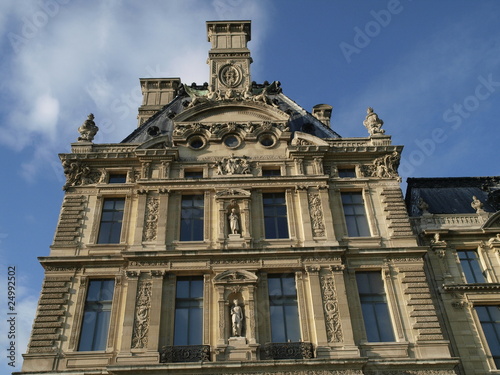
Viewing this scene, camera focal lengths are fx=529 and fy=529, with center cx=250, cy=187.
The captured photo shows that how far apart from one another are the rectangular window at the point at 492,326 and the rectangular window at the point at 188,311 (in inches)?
474

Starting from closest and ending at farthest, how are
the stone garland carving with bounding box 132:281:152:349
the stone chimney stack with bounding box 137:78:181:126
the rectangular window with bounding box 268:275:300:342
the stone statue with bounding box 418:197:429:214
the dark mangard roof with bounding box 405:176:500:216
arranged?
1. the stone garland carving with bounding box 132:281:152:349
2. the rectangular window with bounding box 268:275:300:342
3. the stone statue with bounding box 418:197:429:214
4. the dark mangard roof with bounding box 405:176:500:216
5. the stone chimney stack with bounding box 137:78:181:126

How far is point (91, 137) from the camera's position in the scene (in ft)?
89.4

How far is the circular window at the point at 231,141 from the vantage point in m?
26.8

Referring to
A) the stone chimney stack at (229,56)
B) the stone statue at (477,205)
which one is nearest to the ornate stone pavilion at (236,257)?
the stone chimney stack at (229,56)

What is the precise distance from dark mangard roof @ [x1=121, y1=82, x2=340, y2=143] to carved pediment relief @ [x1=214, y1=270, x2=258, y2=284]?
9359mm

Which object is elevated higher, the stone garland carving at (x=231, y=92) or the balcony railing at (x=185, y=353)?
the stone garland carving at (x=231, y=92)

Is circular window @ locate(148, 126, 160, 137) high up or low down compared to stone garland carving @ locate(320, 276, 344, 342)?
up

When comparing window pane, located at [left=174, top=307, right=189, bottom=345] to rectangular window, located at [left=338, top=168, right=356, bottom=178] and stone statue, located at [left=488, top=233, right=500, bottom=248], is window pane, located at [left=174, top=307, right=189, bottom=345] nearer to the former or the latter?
rectangular window, located at [left=338, top=168, right=356, bottom=178]

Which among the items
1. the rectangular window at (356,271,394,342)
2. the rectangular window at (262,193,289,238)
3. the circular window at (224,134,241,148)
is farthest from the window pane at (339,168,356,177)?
the rectangular window at (356,271,394,342)

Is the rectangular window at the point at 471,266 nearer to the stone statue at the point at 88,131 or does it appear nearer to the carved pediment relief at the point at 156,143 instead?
the carved pediment relief at the point at 156,143

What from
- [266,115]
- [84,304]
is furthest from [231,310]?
[266,115]

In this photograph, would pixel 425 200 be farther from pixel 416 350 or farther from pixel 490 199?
pixel 416 350

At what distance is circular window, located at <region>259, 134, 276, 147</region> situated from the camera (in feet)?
88.2

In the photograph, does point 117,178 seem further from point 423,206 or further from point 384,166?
point 423,206
